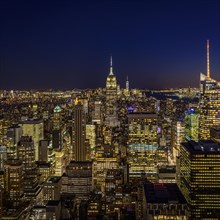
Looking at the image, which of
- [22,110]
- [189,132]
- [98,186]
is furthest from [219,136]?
[22,110]

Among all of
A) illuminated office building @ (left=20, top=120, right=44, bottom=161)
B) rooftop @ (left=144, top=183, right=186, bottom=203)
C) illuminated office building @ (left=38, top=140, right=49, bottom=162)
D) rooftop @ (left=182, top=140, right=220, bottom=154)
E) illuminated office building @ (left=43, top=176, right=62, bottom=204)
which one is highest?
illuminated office building @ (left=20, top=120, right=44, bottom=161)

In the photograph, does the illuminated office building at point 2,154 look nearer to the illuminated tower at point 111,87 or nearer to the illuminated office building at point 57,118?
the illuminated office building at point 57,118

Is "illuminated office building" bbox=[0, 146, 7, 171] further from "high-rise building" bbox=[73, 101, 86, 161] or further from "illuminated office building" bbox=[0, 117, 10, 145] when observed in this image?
"high-rise building" bbox=[73, 101, 86, 161]

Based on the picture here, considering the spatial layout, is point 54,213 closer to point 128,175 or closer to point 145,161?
point 128,175

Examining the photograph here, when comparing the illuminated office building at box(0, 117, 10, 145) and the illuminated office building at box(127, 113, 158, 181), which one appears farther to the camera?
the illuminated office building at box(0, 117, 10, 145)

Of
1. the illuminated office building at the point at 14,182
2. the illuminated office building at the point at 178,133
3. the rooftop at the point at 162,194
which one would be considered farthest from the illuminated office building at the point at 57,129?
the rooftop at the point at 162,194

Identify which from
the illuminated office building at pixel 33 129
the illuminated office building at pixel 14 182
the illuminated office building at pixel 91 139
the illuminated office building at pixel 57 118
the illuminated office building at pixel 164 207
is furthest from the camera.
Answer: the illuminated office building at pixel 57 118

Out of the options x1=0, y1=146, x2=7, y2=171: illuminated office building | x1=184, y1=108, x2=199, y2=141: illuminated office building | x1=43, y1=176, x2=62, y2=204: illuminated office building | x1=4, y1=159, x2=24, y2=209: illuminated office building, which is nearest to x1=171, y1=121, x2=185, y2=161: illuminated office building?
x1=184, y1=108, x2=199, y2=141: illuminated office building
